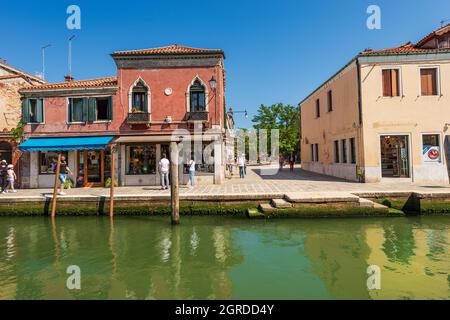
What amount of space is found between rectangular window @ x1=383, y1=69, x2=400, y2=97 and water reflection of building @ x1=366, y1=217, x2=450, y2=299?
694cm

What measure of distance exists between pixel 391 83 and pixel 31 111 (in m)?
18.4

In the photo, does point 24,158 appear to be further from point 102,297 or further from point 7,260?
point 102,297

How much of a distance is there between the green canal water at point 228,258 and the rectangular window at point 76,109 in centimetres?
692

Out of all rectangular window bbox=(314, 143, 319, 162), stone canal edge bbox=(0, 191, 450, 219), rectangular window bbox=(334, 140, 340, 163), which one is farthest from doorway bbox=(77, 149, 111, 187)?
rectangular window bbox=(314, 143, 319, 162)

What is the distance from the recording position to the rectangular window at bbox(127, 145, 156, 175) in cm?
1498

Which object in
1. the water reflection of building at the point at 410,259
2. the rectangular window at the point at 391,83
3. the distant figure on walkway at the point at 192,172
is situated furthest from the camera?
the rectangular window at the point at 391,83

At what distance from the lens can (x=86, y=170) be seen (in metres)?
15.0

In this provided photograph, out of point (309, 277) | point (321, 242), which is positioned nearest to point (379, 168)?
point (321, 242)

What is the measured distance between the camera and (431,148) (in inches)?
523

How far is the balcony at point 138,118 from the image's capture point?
47.4ft

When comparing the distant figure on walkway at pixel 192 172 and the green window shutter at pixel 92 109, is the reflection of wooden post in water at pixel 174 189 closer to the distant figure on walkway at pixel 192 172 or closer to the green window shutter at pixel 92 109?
the distant figure on walkway at pixel 192 172

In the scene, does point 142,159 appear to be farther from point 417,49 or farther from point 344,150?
point 417,49

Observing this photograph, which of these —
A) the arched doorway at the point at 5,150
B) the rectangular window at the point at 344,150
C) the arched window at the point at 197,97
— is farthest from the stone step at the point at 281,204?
the arched doorway at the point at 5,150

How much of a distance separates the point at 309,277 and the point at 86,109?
14.0m
